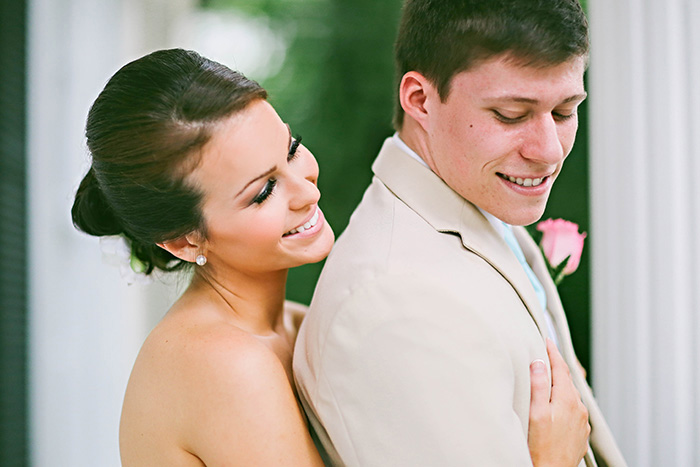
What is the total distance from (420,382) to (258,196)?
18.4 inches

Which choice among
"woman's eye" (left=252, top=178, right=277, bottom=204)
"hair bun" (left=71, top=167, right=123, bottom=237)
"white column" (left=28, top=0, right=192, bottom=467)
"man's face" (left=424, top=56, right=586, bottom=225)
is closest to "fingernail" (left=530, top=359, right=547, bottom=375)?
"man's face" (left=424, top=56, right=586, bottom=225)

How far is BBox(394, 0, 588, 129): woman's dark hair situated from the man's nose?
0.10m

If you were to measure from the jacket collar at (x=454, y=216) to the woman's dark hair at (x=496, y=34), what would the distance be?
16cm

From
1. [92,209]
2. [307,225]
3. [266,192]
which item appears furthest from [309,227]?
[92,209]

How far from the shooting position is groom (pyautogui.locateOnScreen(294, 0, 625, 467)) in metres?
0.97

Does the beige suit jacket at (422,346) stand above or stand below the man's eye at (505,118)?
below

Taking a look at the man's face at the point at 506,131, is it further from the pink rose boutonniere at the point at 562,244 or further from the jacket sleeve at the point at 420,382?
the pink rose boutonniere at the point at 562,244

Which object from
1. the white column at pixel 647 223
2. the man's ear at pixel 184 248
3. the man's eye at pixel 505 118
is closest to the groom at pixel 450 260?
the man's eye at pixel 505 118

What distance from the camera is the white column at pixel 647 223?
5.87 feet

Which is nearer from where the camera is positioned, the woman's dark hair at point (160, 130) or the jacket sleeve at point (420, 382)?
the jacket sleeve at point (420, 382)

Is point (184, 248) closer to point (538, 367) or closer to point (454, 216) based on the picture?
point (454, 216)

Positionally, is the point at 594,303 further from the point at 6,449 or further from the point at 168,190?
the point at 6,449

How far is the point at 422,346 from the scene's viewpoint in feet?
3.17

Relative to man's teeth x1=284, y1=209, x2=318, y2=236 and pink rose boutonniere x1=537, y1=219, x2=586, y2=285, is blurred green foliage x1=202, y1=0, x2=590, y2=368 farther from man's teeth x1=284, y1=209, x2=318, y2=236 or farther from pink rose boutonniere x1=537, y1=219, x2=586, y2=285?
man's teeth x1=284, y1=209, x2=318, y2=236
